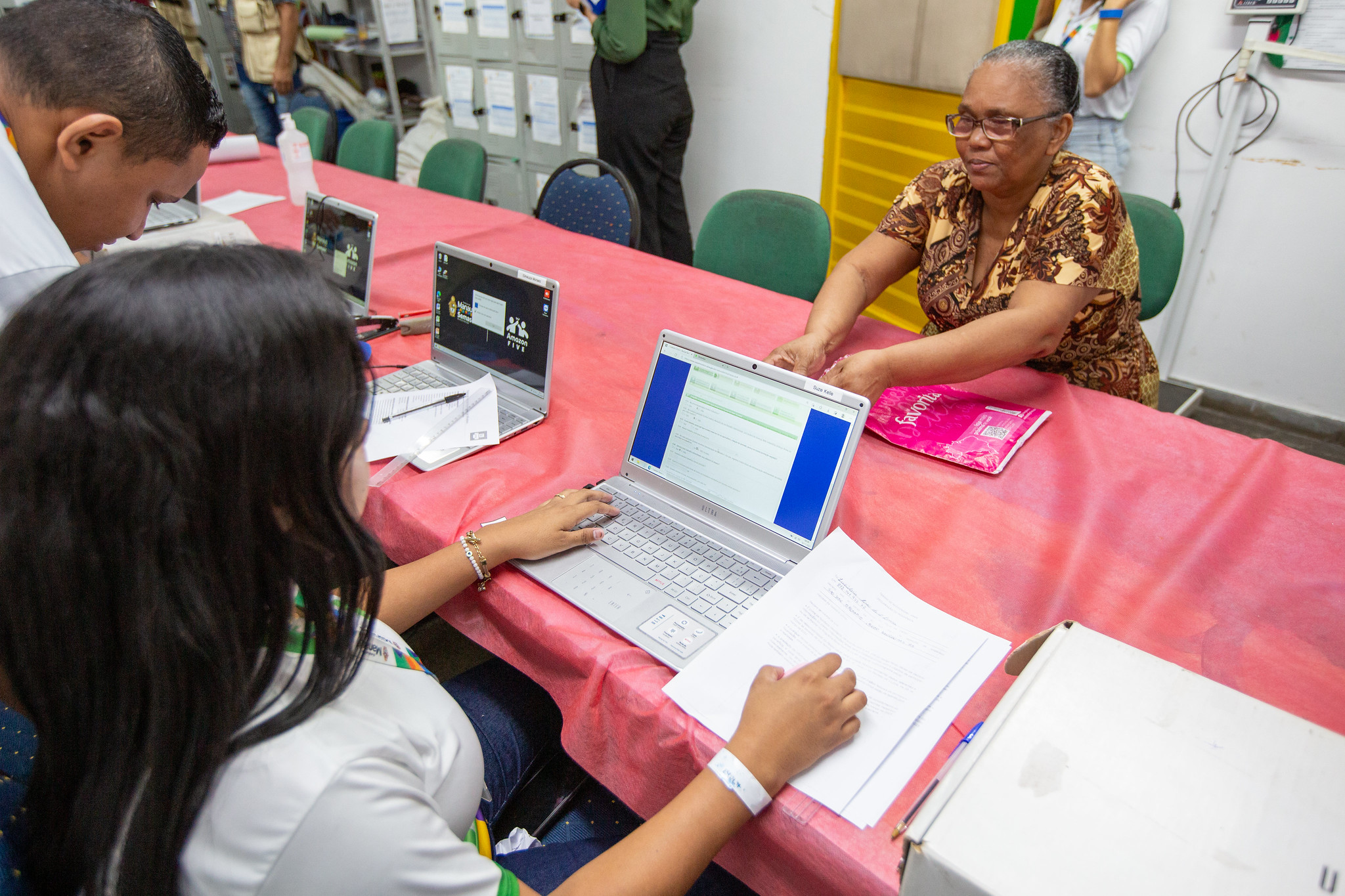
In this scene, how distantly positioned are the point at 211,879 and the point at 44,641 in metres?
0.19

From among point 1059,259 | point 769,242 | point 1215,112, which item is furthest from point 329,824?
point 1215,112

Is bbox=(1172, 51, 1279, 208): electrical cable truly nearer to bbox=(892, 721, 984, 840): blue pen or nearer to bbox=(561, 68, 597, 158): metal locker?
bbox=(561, 68, 597, 158): metal locker

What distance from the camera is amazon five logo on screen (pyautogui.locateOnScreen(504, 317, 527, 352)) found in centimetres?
125

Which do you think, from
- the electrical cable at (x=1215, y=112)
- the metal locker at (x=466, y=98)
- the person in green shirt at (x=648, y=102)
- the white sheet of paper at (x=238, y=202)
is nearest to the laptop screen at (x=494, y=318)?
the white sheet of paper at (x=238, y=202)

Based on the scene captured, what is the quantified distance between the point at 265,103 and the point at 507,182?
1621 millimetres

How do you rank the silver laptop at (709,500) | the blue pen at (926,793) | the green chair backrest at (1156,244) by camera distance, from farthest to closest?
the green chair backrest at (1156,244)
the silver laptop at (709,500)
the blue pen at (926,793)

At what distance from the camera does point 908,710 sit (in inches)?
27.9

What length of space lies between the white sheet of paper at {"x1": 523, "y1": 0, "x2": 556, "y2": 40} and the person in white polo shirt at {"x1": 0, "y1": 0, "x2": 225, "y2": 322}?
118 inches

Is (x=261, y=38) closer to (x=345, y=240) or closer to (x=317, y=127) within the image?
(x=317, y=127)

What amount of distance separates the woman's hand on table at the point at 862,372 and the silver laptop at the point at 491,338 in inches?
17.6

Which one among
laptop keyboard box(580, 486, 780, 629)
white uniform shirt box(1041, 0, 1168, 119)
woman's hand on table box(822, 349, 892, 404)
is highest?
white uniform shirt box(1041, 0, 1168, 119)

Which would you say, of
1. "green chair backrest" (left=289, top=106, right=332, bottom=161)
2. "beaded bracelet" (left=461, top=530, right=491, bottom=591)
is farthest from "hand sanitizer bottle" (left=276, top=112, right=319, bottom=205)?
"beaded bracelet" (left=461, top=530, right=491, bottom=591)

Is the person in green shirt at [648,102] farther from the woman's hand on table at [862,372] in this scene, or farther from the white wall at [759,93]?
the woman's hand on table at [862,372]

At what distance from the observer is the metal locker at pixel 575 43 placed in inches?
138
